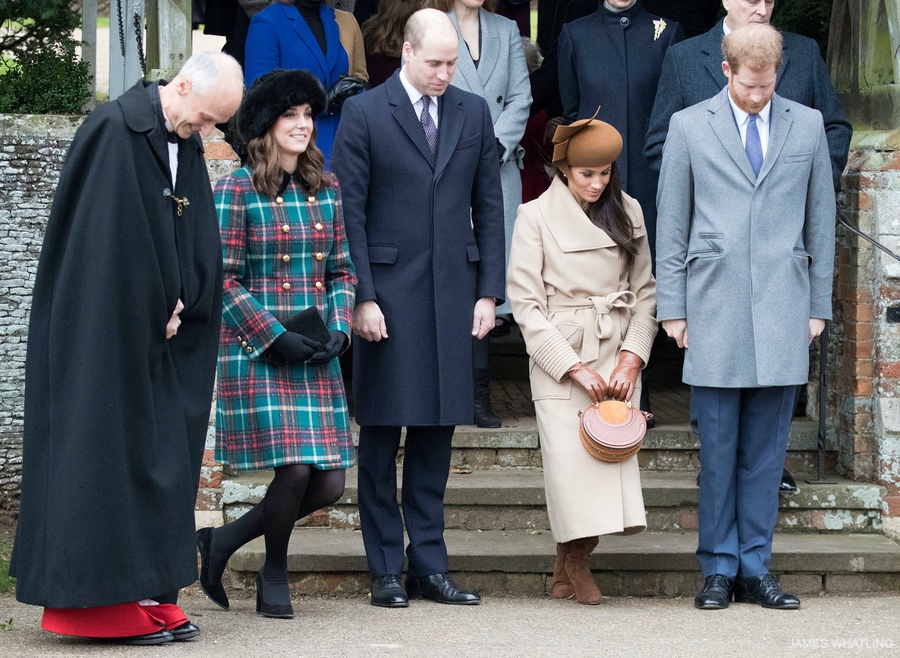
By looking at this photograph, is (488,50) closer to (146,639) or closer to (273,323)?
(273,323)

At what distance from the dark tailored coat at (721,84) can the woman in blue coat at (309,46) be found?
1.41 m

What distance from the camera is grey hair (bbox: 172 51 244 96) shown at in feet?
14.2

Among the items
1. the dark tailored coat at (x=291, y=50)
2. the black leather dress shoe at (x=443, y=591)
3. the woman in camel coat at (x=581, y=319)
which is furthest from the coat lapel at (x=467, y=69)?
the black leather dress shoe at (x=443, y=591)

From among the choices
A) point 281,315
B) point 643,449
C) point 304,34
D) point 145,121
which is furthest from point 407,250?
point 643,449

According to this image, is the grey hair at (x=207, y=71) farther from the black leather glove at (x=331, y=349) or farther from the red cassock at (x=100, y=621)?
the red cassock at (x=100, y=621)

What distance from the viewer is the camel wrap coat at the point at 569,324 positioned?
5113mm

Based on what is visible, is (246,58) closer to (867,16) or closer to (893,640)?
(867,16)

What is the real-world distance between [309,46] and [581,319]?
1.91 metres

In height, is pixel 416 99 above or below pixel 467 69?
below

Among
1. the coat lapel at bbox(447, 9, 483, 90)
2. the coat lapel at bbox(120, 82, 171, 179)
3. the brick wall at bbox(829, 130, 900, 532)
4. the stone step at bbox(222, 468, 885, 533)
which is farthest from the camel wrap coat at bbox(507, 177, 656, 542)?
the coat lapel at bbox(120, 82, 171, 179)

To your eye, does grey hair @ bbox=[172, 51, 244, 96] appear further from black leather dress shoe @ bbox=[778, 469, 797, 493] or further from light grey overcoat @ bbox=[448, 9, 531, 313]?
black leather dress shoe @ bbox=[778, 469, 797, 493]

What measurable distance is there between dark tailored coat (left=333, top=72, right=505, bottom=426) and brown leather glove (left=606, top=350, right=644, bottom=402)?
0.53 m

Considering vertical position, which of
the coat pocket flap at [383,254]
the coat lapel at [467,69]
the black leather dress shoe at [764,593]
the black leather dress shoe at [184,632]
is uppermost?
the coat lapel at [467,69]

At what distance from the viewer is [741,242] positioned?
518cm
